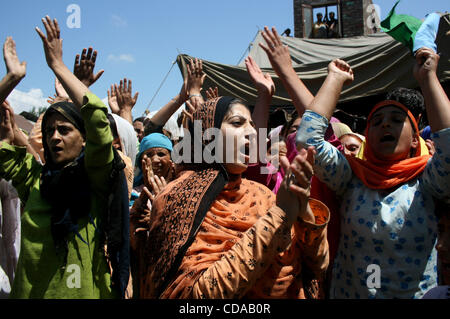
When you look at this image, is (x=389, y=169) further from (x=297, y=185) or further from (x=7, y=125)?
(x=7, y=125)

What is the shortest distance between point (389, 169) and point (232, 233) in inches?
32.7

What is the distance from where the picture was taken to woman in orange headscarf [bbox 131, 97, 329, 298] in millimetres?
1476

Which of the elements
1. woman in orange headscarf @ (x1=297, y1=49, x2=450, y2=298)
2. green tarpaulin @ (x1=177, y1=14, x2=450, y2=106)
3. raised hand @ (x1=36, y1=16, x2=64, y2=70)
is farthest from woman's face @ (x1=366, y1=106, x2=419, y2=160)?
green tarpaulin @ (x1=177, y1=14, x2=450, y2=106)

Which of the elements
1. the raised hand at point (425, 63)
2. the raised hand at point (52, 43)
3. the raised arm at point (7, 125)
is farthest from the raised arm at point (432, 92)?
the raised arm at point (7, 125)

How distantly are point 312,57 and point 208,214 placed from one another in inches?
245

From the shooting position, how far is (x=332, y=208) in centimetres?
204

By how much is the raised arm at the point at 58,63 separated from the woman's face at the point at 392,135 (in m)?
1.45

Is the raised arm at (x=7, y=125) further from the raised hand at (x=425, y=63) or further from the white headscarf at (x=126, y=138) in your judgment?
the raised hand at (x=425, y=63)

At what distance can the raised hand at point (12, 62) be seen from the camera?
2.27m

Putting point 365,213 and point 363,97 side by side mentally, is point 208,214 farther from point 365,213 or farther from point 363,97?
point 363,97

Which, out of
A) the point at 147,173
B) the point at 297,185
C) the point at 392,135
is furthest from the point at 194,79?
the point at 297,185

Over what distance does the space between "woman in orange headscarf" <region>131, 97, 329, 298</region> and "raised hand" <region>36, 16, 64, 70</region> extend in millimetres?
925

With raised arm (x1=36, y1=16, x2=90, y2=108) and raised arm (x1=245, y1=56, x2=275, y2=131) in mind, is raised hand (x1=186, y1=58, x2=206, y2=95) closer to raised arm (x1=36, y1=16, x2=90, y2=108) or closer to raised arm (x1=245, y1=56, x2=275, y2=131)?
raised arm (x1=245, y1=56, x2=275, y2=131)
